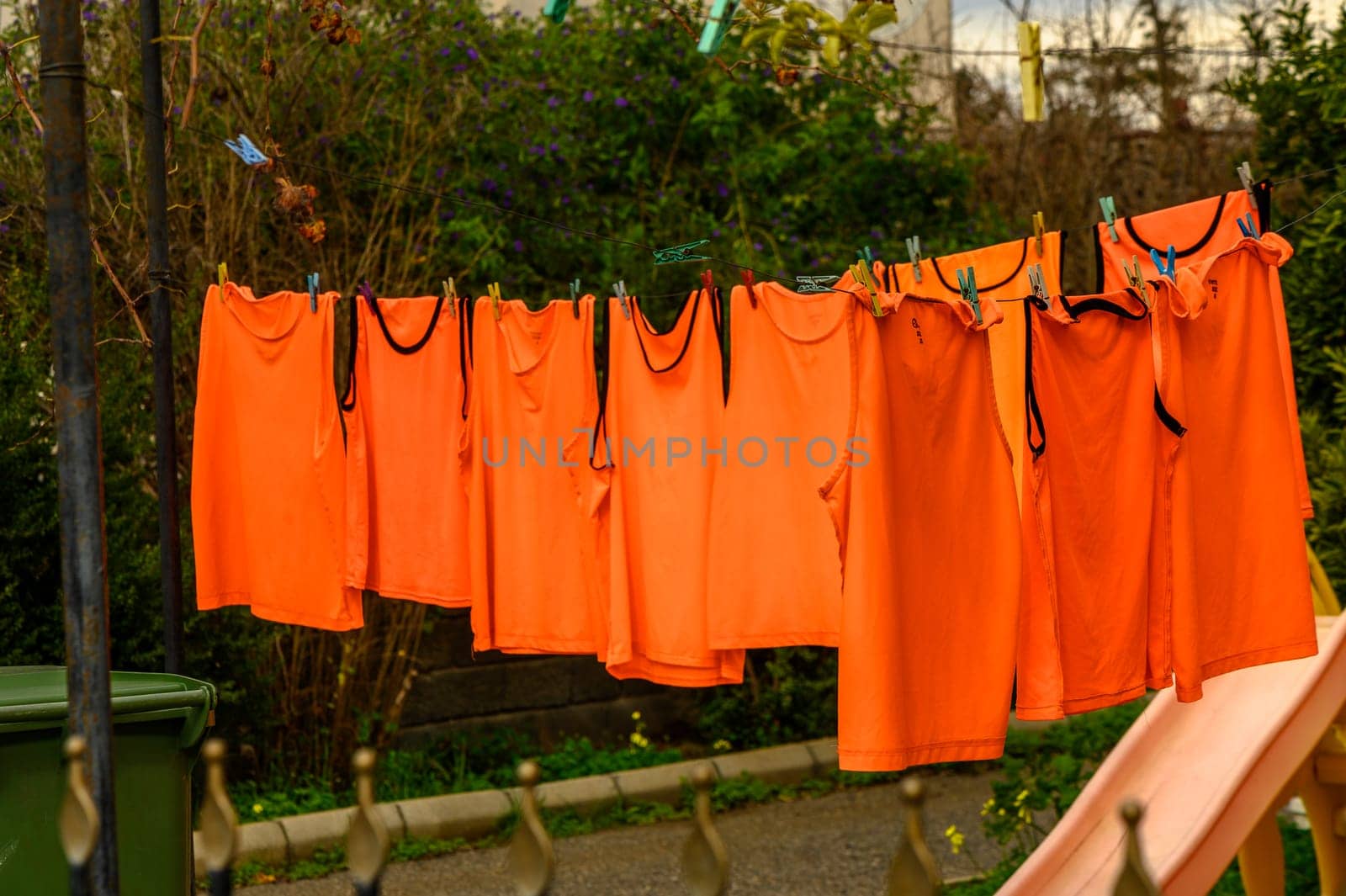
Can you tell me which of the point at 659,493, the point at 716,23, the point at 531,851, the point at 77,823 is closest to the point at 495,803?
the point at 659,493

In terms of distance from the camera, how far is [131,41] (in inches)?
277

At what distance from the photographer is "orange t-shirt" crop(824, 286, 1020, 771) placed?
3537 mm

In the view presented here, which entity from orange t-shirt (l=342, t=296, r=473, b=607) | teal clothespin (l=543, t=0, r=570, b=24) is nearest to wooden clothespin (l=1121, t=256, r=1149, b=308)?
teal clothespin (l=543, t=0, r=570, b=24)

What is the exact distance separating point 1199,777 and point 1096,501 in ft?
A: 5.73

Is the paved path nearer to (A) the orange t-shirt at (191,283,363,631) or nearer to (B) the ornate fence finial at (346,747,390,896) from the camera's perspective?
(A) the orange t-shirt at (191,283,363,631)

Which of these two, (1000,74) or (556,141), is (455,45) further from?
(1000,74)

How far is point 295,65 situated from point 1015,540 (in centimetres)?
524

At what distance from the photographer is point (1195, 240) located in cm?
455

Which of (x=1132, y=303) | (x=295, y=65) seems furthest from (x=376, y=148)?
(x=1132, y=303)

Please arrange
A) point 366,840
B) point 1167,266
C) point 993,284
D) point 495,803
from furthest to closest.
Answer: point 495,803
point 993,284
point 1167,266
point 366,840

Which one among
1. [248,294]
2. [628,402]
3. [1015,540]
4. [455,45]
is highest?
[455,45]

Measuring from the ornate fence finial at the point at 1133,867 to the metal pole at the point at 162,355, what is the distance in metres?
3.62

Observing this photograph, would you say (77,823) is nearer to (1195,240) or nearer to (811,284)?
(811,284)

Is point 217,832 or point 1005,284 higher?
point 1005,284
